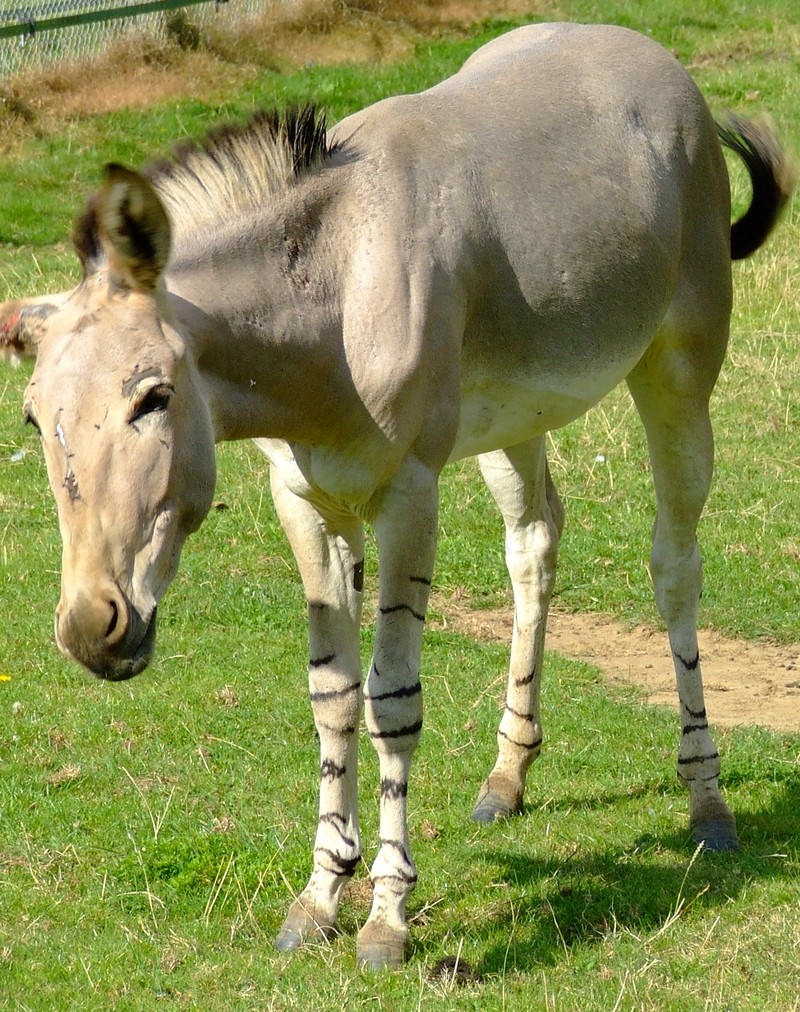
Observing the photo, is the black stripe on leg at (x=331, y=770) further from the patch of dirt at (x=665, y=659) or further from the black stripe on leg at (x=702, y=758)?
the patch of dirt at (x=665, y=659)

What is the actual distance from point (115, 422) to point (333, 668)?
174 cm

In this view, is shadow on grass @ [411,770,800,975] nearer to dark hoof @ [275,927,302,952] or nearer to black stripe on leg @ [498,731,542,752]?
black stripe on leg @ [498,731,542,752]

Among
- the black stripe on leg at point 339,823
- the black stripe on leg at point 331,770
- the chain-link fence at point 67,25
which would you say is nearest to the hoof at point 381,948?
the black stripe on leg at point 339,823

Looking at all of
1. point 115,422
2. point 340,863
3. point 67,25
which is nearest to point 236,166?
point 115,422

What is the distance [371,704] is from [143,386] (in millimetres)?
1527

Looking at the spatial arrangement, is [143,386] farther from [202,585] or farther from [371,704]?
[202,585]

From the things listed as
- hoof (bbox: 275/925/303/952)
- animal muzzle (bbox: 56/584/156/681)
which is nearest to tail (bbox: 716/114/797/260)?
hoof (bbox: 275/925/303/952)

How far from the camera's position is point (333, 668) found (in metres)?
5.07

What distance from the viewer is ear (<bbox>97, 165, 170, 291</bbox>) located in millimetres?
3582

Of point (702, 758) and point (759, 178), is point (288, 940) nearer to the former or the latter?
point (702, 758)

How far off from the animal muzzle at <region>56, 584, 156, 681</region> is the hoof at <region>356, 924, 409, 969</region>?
156cm

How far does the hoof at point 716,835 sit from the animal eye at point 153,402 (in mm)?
3192

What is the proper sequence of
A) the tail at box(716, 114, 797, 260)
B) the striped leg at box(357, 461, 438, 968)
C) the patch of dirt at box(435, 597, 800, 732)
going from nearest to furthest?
1. the striped leg at box(357, 461, 438, 968)
2. the tail at box(716, 114, 797, 260)
3. the patch of dirt at box(435, 597, 800, 732)

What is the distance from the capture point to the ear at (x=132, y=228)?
3.58m
